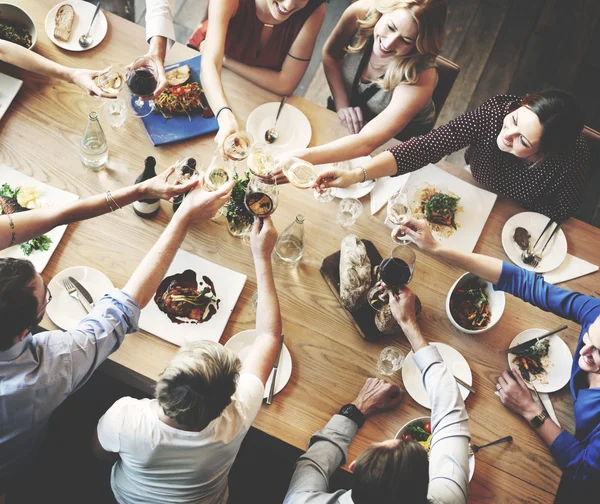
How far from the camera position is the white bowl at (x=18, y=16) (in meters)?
2.23

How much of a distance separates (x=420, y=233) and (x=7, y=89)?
5.83ft

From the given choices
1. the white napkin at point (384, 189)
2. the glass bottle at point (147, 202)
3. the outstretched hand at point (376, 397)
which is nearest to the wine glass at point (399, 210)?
the white napkin at point (384, 189)

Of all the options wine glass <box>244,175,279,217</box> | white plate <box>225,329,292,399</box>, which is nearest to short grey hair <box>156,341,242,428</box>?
white plate <box>225,329,292,399</box>

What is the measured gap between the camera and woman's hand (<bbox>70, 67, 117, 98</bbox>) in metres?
2.15

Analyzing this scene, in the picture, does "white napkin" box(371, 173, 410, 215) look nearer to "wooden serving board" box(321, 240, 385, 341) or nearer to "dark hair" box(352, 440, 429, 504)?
"wooden serving board" box(321, 240, 385, 341)

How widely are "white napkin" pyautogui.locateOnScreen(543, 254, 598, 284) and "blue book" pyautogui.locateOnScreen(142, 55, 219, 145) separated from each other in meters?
1.57

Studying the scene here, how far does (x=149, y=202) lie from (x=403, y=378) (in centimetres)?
117

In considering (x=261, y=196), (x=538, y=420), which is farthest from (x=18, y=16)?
(x=538, y=420)

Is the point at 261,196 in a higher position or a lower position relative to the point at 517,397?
higher

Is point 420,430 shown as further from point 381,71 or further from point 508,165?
point 381,71

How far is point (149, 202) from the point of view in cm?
202

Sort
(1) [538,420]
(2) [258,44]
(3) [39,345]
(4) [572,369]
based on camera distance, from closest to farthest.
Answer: (3) [39,345]
(1) [538,420]
(4) [572,369]
(2) [258,44]

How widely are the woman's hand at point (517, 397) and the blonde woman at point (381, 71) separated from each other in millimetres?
1105

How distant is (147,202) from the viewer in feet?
6.60
